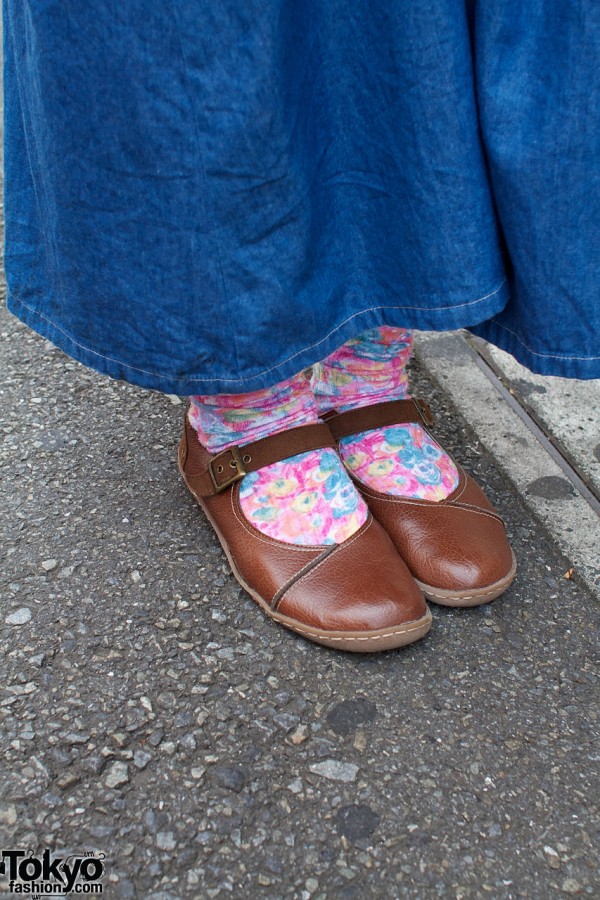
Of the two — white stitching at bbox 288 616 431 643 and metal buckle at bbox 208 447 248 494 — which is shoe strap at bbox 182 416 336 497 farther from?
white stitching at bbox 288 616 431 643

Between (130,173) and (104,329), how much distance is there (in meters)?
0.19

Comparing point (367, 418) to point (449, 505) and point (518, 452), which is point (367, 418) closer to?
point (449, 505)

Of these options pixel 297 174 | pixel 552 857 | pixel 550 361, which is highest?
pixel 297 174

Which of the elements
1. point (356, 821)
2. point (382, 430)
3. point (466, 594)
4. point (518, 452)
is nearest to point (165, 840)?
point (356, 821)

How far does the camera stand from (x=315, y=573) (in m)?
1.02

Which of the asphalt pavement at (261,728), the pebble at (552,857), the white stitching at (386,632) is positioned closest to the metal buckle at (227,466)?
the asphalt pavement at (261,728)

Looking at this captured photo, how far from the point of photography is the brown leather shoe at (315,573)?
983mm

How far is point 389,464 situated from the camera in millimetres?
1157

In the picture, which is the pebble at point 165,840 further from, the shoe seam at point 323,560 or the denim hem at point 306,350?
the denim hem at point 306,350

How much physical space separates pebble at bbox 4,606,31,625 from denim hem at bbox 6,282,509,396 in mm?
345

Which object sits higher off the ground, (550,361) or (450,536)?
(550,361)

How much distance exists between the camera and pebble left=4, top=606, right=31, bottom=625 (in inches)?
40.9

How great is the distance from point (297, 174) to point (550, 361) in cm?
38

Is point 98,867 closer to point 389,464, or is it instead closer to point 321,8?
point 389,464
